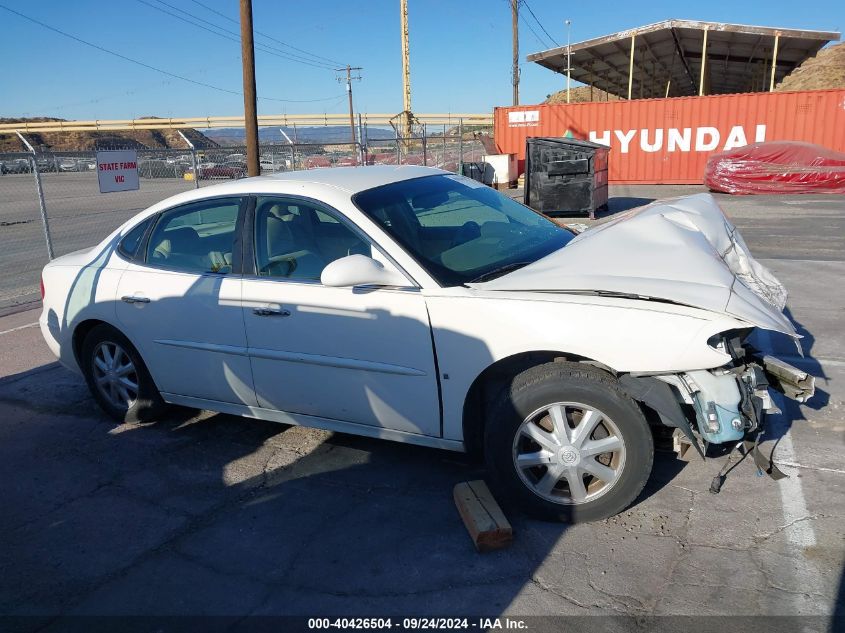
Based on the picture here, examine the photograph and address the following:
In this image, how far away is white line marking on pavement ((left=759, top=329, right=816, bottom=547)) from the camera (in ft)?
10.2

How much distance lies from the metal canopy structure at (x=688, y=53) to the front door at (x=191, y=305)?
70.3 ft

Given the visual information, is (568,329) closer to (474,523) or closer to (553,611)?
(474,523)

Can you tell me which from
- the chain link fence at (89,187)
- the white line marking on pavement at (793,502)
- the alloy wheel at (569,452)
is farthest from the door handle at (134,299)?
the chain link fence at (89,187)

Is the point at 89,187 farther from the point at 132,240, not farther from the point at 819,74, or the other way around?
the point at 819,74

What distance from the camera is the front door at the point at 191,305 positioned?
4.11m

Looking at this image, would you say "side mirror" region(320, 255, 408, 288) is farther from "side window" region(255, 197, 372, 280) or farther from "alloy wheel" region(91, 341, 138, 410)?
"alloy wheel" region(91, 341, 138, 410)

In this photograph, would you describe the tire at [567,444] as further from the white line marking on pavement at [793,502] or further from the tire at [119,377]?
the tire at [119,377]

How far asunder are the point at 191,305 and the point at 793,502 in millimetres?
3391

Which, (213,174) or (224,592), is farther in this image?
(213,174)

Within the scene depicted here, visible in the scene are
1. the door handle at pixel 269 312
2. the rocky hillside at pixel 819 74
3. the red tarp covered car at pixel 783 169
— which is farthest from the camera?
the rocky hillside at pixel 819 74

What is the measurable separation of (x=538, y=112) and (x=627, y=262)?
22387mm

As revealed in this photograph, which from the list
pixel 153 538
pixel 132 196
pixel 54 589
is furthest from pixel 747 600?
pixel 132 196

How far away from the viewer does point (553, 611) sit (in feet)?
9.04

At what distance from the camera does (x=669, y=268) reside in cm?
333
